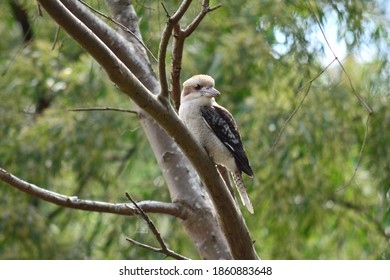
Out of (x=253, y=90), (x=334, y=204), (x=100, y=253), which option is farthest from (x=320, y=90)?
(x=100, y=253)

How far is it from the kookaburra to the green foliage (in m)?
0.72

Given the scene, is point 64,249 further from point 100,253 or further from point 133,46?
point 133,46

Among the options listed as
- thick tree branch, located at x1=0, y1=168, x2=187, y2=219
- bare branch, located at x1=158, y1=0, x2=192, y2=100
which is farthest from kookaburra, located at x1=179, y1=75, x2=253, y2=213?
bare branch, located at x1=158, y1=0, x2=192, y2=100

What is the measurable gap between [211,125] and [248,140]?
149 cm

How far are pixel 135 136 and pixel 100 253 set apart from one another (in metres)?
0.96

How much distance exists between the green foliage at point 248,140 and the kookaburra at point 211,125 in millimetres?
719

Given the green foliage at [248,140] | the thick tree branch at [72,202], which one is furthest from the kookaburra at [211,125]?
the green foliage at [248,140]

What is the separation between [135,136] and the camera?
4.99 meters

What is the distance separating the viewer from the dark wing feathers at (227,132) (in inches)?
118

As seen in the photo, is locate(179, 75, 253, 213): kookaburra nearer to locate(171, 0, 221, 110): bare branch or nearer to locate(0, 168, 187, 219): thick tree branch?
locate(0, 168, 187, 219): thick tree branch

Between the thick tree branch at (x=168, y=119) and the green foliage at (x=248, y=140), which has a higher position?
the green foliage at (x=248, y=140)

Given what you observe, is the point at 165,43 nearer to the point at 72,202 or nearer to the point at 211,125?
the point at 72,202

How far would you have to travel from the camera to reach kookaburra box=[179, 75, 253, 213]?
298 centimetres

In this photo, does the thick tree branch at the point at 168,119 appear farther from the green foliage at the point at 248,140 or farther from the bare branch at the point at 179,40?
the green foliage at the point at 248,140
